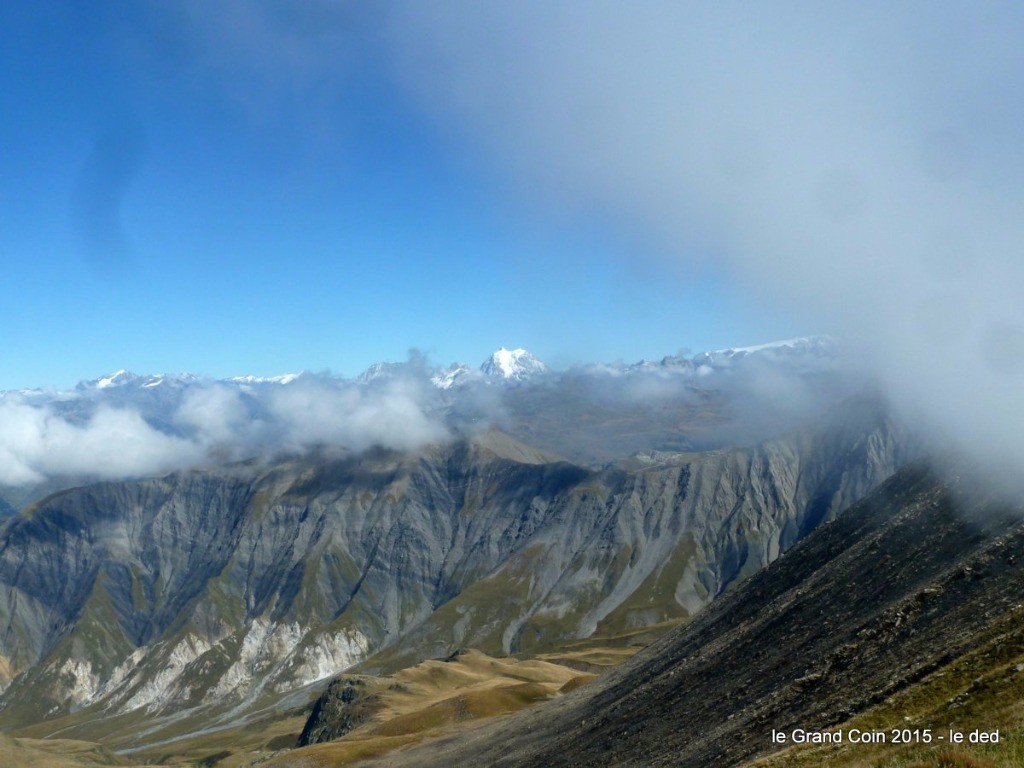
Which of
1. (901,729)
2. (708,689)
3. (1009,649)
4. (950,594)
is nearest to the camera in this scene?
(901,729)

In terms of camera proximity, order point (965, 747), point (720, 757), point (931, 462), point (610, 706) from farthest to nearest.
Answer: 1. point (931, 462)
2. point (610, 706)
3. point (720, 757)
4. point (965, 747)

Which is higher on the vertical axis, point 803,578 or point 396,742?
point 803,578

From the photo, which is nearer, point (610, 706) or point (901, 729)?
point (901, 729)

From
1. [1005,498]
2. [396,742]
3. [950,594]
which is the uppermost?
[1005,498]

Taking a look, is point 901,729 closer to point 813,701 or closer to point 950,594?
point 813,701

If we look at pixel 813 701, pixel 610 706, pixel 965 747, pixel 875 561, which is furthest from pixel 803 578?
pixel 965 747

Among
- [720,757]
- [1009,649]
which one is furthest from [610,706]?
[1009,649]

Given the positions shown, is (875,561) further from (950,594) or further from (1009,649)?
(1009,649)
